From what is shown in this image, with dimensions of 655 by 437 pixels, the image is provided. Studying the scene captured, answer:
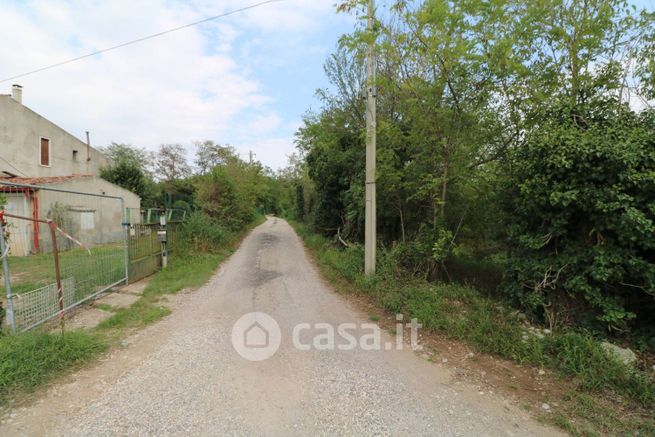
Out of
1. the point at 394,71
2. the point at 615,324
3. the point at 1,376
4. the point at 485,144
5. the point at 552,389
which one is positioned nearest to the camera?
the point at 1,376

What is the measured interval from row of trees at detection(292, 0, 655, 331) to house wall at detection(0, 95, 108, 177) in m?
18.3

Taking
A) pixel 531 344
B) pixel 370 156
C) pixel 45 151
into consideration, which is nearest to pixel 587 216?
pixel 531 344

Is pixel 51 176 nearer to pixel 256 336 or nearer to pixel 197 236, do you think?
pixel 197 236

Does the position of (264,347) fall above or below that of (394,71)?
below

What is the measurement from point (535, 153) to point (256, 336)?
4589 millimetres

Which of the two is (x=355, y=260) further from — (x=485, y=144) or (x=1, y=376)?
(x=1, y=376)

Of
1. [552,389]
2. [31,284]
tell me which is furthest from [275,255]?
[552,389]

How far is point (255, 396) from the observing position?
2637 mm

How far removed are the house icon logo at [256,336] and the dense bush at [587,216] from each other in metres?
3.54

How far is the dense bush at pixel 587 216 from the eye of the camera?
326cm

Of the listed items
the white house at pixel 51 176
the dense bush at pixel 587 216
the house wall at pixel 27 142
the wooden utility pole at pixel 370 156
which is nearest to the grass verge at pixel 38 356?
the white house at pixel 51 176

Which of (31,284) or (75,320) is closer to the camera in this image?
(75,320)

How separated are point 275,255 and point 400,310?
6453mm

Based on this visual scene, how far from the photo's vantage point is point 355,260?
24.5 ft
